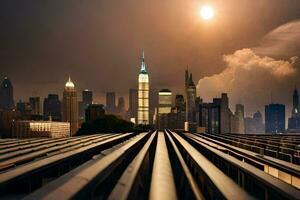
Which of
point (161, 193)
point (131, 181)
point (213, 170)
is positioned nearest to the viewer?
point (161, 193)

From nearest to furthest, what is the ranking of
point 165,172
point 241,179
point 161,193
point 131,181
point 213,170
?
point 161,193
point 131,181
point 165,172
point 213,170
point 241,179

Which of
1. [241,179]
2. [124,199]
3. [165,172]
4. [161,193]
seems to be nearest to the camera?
[124,199]

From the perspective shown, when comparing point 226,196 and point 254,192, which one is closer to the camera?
point 226,196

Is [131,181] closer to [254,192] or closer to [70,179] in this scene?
[70,179]

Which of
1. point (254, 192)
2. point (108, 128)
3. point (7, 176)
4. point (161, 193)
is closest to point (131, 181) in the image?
point (161, 193)

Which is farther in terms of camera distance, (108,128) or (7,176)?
(108,128)

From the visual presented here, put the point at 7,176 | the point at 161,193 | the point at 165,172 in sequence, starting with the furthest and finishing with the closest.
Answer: the point at 165,172, the point at 7,176, the point at 161,193

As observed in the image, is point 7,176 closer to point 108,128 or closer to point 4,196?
point 4,196

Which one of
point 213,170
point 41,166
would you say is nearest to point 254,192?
point 213,170
